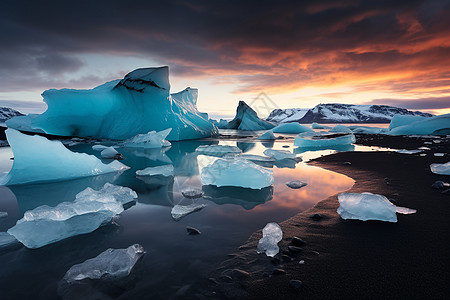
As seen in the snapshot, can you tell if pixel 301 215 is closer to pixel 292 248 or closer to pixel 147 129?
pixel 292 248

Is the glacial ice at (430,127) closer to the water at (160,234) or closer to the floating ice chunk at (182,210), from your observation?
the water at (160,234)

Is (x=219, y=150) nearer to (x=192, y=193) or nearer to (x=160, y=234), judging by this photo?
(x=192, y=193)

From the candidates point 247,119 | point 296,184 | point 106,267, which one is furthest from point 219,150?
point 247,119

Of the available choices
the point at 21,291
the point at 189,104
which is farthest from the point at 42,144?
the point at 189,104

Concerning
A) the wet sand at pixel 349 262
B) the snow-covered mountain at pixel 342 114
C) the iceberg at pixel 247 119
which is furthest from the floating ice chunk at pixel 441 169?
the snow-covered mountain at pixel 342 114

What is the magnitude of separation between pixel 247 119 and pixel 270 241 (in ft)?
82.3

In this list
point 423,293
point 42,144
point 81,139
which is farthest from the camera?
point 81,139

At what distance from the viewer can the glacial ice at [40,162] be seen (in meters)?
3.70

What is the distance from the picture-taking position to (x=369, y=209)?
2.00 m

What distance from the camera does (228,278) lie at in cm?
129

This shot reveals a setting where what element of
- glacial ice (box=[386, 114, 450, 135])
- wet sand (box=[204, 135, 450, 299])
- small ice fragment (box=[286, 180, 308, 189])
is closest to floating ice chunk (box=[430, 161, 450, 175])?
wet sand (box=[204, 135, 450, 299])

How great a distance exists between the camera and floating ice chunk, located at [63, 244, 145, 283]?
132cm

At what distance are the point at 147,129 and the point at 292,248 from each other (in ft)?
42.3

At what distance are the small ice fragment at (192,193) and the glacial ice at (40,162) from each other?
243 centimetres
